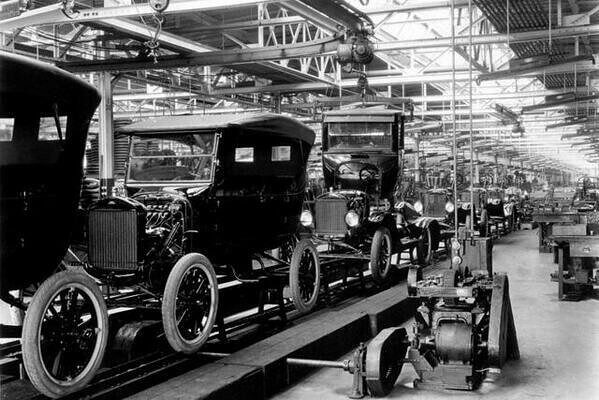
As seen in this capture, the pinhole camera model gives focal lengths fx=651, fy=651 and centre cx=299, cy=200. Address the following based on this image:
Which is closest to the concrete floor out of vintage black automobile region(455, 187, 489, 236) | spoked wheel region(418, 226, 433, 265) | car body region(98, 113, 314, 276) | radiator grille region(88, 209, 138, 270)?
car body region(98, 113, 314, 276)

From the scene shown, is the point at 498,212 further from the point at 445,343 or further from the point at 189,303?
the point at 189,303

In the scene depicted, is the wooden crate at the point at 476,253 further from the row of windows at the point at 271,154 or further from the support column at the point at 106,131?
the support column at the point at 106,131

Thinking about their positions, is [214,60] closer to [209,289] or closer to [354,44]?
[354,44]

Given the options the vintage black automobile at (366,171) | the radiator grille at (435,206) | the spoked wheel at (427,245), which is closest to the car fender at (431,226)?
the spoked wheel at (427,245)

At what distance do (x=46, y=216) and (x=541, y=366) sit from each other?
4.22 meters

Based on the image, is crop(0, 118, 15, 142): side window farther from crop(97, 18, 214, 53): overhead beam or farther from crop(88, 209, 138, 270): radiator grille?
crop(97, 18, 214, 53): overhead beam

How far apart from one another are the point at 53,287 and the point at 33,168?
31.1 inches

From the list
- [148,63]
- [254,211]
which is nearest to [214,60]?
[148,63]

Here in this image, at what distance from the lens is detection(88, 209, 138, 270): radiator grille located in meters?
5.10

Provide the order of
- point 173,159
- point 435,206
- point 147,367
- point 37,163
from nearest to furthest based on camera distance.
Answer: point 37,163
point 147,367
point 173,159
point 435,206

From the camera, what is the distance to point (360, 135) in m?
10.0

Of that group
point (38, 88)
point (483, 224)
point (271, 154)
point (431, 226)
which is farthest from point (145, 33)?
point (483, 224)

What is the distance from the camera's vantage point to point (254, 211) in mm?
6484

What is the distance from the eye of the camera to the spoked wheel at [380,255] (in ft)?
27.8
